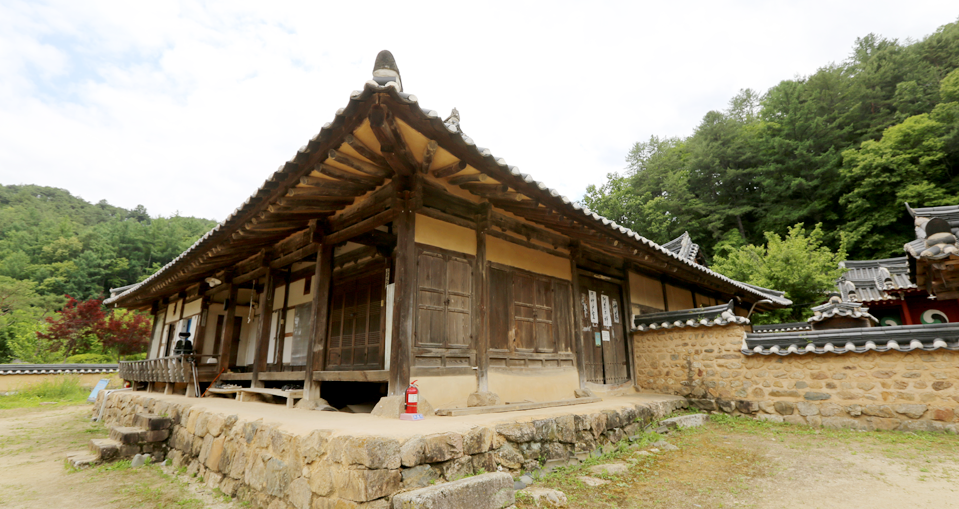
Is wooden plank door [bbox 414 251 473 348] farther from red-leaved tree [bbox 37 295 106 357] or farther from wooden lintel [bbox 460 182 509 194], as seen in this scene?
red-leaved tree [bbox 37 295 106 357]

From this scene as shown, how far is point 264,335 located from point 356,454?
19.6 feet

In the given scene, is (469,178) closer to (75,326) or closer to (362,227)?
(362,227)

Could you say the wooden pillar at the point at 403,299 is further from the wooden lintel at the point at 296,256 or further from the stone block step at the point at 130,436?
the stone block step at the point at 130,436

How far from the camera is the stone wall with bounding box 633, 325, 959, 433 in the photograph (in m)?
6.21

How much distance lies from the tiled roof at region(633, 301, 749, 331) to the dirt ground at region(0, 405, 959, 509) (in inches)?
74.5

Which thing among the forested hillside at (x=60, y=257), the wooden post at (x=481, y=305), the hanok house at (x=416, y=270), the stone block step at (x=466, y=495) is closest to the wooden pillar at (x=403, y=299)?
the hanok house at (x=416, y=270)

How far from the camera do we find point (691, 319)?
876cm

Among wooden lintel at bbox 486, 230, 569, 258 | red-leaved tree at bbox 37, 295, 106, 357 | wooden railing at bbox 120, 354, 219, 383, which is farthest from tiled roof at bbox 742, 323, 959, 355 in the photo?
red-leaved tree at bbox 37, 295, 106, 357

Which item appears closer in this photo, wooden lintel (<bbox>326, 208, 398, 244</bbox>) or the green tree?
wooden lintel (<bbox>326, 208, 398, 244</bbox>)

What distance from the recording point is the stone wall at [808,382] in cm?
621

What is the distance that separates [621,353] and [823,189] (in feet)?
73.2

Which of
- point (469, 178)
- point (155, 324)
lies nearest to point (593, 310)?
point (469, 178)

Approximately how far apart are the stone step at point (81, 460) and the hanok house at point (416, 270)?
7.74 feet

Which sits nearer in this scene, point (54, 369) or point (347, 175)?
point (347, 175)
